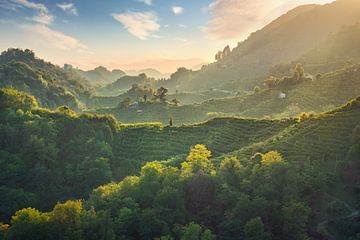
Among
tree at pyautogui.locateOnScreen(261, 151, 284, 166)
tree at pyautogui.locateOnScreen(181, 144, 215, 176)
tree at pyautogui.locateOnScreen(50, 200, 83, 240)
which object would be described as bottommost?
tree at pyautogui.locateOnScreen(50, 200, 83, 240)

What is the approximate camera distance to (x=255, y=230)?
1262 inches

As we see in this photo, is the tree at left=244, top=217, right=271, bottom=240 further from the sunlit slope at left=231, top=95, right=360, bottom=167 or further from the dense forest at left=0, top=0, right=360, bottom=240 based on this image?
the sunlit slope at left=231, top=95, right=360, bottom=167

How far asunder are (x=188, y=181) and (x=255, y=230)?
11633mm

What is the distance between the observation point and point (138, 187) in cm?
4034

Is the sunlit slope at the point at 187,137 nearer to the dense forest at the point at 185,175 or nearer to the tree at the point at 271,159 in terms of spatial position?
the dense forest at the point at 185,175

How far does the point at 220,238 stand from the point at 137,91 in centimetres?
15654

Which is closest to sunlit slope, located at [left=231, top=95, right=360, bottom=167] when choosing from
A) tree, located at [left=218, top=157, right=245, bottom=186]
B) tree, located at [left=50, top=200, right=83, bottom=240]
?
tree, located at [left=218, top=157, right=245, bottom=186]

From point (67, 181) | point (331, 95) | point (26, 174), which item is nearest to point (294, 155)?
point (67, 181)

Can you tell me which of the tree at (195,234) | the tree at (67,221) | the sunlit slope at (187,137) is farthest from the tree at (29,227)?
the sunlit slope at (187,137)

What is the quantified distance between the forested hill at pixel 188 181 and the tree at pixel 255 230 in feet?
0.33

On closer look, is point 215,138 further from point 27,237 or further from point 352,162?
point 27,237

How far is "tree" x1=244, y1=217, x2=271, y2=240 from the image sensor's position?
31.8 m

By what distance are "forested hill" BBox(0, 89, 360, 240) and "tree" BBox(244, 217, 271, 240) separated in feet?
0.33

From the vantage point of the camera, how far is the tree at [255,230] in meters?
31.8
